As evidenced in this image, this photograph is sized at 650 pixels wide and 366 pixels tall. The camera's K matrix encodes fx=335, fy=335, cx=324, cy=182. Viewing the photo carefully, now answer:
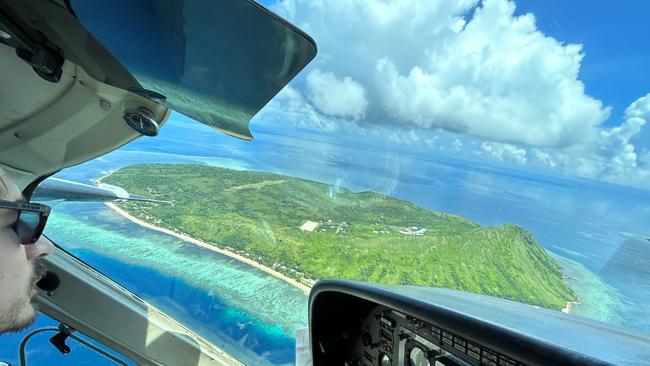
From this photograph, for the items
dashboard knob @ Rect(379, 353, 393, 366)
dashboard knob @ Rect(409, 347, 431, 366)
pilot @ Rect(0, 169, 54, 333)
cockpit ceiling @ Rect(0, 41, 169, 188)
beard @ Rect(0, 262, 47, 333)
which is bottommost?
dashboard knob @ Rect(379, 353, 393, 366)

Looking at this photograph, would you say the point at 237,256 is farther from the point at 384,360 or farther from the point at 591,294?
the point at 591,294

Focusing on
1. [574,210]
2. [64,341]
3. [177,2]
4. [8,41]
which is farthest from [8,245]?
[574,210]

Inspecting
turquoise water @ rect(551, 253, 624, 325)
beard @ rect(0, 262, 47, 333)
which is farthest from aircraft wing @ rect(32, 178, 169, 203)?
turquoise water @ rect(551, 253, 624, 325)

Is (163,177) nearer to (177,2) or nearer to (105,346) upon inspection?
(105,346)

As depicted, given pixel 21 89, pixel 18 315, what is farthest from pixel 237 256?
pixel 18 315

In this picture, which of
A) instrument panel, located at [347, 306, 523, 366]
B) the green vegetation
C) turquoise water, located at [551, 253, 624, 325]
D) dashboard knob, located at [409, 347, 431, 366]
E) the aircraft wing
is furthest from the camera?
A: turquoise water, located at [551, 253, 624, 325]

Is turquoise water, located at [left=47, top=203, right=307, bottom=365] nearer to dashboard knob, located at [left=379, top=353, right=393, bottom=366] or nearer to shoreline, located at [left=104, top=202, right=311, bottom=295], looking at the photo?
shoreline, located at [left=104, top=202, right=311, bottom=295]

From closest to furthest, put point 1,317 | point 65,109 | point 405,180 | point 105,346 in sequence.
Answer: point 1,317, point 65,109, point 105,346, point 405,180
